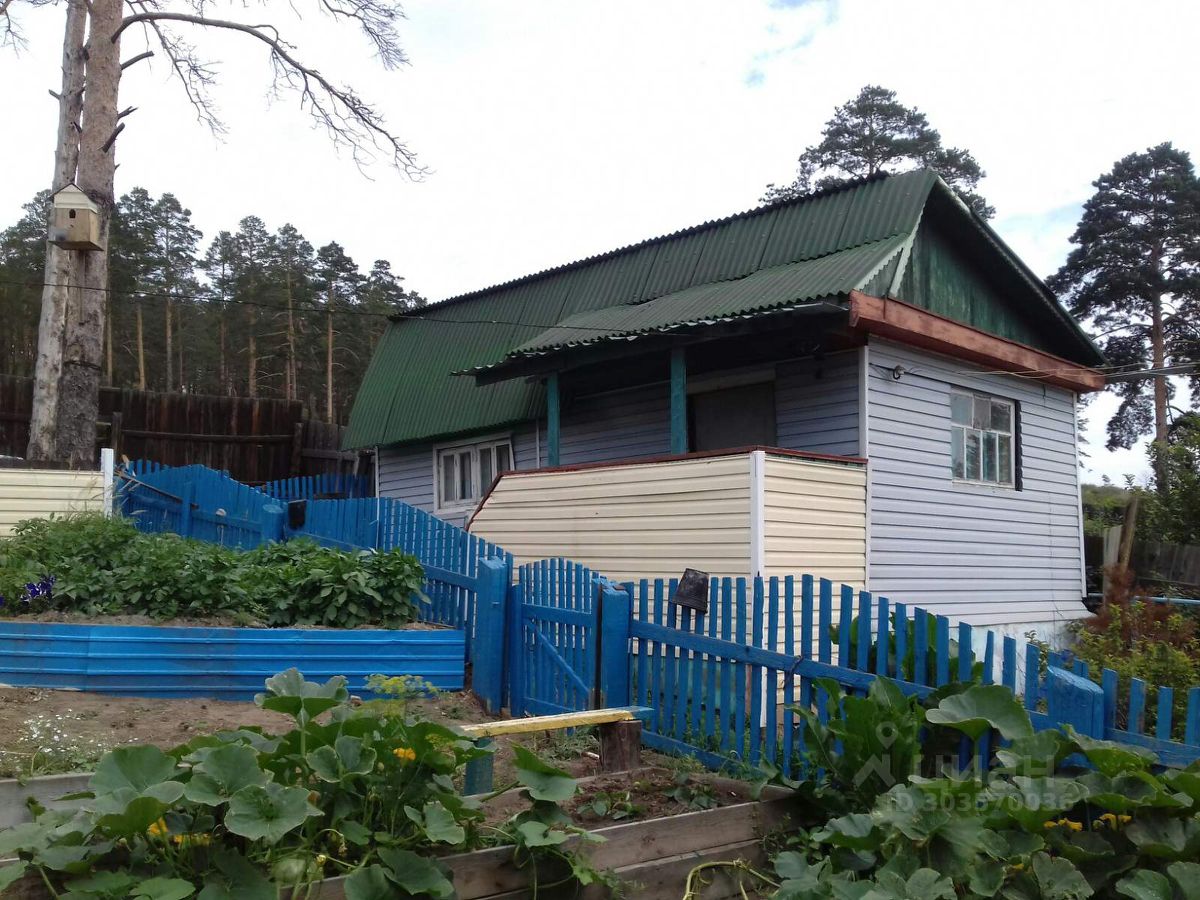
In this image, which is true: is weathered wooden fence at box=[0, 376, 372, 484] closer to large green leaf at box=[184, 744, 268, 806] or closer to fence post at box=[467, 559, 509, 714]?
fence post at box=[467, 559, 509, 714]

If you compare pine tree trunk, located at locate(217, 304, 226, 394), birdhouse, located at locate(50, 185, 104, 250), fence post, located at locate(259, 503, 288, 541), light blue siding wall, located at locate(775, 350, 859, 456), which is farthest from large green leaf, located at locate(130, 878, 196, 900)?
pine tree trunk, located at locate(217, 304, 226, 394)

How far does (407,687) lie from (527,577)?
1393 millimetres

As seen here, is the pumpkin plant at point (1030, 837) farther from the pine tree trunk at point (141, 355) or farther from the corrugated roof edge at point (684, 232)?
the pine tree trunk at point (141, 355)

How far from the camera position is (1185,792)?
3.40m

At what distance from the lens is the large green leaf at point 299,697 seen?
3391 millimetres

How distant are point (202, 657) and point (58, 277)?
26.1 feet

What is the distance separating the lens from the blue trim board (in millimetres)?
6387

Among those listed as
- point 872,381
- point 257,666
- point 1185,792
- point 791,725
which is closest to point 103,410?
point 257,666

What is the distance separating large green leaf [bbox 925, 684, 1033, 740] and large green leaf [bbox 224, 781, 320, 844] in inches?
96.0

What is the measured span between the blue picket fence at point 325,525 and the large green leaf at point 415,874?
451cm

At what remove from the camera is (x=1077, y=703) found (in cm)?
394

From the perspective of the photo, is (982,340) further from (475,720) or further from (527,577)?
(475,720)

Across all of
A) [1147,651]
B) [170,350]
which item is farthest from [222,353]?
[1147,651]

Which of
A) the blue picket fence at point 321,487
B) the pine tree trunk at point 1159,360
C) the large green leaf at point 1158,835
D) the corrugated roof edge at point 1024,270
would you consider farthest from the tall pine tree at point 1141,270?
the large green leaf at point 1158,835
